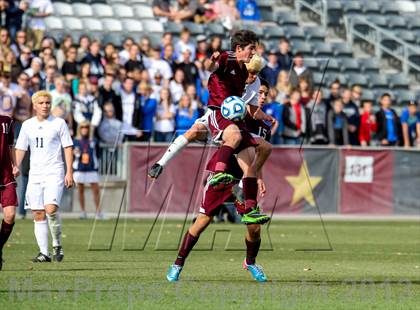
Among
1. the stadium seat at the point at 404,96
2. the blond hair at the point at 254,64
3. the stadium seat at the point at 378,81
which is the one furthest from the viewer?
the stadium seat at the point at 378,81

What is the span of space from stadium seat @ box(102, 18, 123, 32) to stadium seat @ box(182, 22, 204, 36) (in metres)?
1.69

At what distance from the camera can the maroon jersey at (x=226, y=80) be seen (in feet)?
41.1

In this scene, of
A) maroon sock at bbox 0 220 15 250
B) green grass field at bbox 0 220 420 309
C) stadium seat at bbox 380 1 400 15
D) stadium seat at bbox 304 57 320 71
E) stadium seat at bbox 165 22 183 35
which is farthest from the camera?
stadium seat at bbox 380 1 400 15

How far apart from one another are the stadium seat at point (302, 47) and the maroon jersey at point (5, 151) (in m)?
19.8

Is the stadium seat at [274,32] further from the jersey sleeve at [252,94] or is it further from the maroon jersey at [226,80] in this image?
the maroon jersey at [226,80]

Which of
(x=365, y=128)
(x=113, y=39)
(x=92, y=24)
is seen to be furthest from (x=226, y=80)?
(x=92, y=24)

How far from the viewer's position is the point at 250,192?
12562mm

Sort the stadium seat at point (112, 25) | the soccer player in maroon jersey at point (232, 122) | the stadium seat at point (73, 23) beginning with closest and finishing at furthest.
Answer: the soccer player in maroon jersey at point (232, 122)
the stadium seat at point (73, 23)
the stadium seat at point (112, 25)

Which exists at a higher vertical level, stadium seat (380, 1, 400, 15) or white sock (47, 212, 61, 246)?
stadium seat (380, 1, 400, 15)

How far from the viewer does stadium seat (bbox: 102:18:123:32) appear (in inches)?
1206

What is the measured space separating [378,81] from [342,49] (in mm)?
1518

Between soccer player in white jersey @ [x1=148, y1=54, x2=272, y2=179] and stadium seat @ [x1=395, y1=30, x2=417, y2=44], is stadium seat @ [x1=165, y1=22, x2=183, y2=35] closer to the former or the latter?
stadium seat @ [x1=395, y1=30, x2=417, y2=44]

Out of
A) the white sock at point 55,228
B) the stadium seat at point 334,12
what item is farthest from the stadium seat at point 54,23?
the white sock at point 55,228

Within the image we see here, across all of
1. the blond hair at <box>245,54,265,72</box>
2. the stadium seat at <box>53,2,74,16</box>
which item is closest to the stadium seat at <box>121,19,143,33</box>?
the stadium seat at <box>53,2,74,16</box>
